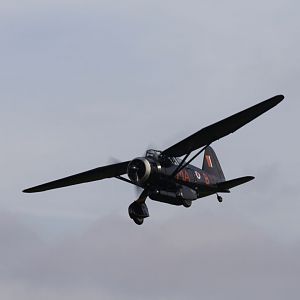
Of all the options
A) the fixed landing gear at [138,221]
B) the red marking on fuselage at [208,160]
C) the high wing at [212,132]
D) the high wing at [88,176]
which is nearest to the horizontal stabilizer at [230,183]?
the red marking on fuselage at [208,160]

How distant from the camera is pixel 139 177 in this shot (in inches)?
1758

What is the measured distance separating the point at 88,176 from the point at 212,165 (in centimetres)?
532

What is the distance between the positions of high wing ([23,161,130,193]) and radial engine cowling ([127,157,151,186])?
331 cm

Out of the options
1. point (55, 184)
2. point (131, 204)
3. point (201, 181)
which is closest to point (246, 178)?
point (201, 181)

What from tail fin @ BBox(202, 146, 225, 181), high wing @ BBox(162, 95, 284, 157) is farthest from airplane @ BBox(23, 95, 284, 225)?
tail fin @ BBox(202, 146, 225, 181)

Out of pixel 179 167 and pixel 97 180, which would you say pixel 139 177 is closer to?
pixel 179 167

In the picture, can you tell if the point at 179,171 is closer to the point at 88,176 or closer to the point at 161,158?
the point at 161,158

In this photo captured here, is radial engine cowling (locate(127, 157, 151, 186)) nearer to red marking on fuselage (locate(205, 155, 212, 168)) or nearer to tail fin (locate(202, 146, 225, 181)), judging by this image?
tail fin (locate(202, 146, 225, 181))

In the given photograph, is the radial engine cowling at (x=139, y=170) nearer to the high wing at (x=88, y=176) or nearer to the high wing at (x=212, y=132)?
the high wing at (x=212, y=132)

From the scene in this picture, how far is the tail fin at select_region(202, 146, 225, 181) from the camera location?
5025 cm

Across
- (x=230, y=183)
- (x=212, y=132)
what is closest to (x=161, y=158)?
(x=212, y=132)

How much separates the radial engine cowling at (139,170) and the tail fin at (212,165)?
18.4 feet

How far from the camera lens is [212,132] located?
1806 inches

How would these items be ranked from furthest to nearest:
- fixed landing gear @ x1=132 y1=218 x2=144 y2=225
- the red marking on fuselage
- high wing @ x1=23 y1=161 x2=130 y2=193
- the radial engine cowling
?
the red marking on fuselage → high wing @ x1=23 y1=161 x2=130 y2=193 → fixed landing gear @ x1=132 y1=218 x2=144 y2=225 → the radial engine cowling
